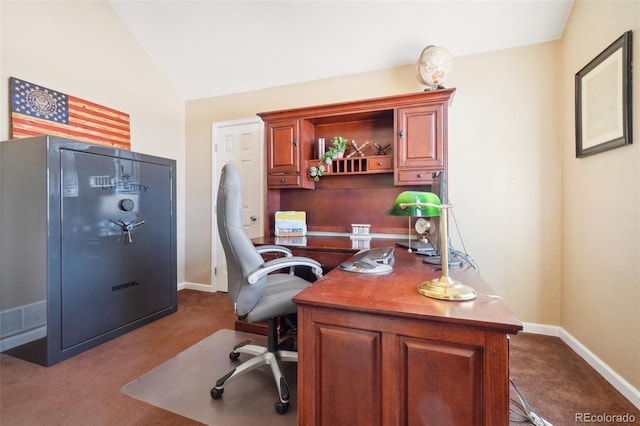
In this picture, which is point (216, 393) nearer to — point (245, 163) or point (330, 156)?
point (330, 156)

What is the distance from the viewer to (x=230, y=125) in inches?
140

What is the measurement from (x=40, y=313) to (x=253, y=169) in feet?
7.54

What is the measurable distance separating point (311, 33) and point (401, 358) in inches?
116

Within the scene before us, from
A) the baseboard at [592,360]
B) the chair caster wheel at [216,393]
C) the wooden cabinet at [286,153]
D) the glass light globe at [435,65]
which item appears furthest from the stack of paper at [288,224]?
the baseboard at [592,360]

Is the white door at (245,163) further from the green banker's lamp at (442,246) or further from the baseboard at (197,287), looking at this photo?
the green banker's lamp at (442,246)

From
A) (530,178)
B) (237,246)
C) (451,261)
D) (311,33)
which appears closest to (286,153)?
(311,33)

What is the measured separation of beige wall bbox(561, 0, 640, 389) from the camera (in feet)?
5.23

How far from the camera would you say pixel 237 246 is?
1456 millimetres

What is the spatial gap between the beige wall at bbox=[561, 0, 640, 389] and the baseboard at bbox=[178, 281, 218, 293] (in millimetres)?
3753

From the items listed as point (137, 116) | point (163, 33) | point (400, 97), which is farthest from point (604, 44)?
point (137, 116)

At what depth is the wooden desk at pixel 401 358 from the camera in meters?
0.81

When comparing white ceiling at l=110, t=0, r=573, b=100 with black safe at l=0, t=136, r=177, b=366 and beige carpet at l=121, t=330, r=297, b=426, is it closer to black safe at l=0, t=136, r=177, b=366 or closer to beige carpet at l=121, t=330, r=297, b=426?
black safe at l=0, t=136, r=177, b=366

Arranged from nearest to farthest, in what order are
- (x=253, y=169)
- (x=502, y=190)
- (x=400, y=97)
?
1. (x=400, y=97)
2. (x=502, y=190)
3. (x=253, y=169)

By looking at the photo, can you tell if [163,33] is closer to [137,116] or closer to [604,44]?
[137,116]
